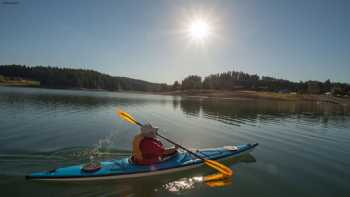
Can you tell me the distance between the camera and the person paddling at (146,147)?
8570mm

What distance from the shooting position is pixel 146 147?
8.70 m

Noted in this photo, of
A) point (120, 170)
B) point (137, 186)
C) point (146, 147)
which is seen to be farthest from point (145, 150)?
point (137, 186)

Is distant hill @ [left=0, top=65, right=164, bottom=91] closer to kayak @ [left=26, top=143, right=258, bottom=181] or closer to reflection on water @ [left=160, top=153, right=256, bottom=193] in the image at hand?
kayak @ [left=26, top=143, right=258, bottom=181]

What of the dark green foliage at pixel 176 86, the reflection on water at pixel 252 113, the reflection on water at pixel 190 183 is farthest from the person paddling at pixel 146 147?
the dark green foliage at pixel 176 86

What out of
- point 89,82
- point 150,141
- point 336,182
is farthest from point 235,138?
point 89,82

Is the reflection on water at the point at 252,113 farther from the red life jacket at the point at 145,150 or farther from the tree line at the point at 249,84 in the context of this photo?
the tree line at the point at 249,84

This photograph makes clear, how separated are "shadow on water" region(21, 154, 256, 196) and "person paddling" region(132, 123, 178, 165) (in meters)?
0.73

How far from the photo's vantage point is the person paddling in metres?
8.57

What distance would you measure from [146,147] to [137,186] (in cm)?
147

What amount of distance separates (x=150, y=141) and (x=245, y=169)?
503cm

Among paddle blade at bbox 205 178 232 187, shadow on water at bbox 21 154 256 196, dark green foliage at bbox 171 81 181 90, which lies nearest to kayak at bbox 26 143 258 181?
shadow on water at bbox 21 154 256 196

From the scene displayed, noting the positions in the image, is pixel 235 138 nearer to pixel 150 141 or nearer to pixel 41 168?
pixel 150 141

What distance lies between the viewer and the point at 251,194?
8.09 m

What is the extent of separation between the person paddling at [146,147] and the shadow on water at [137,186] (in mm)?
727
